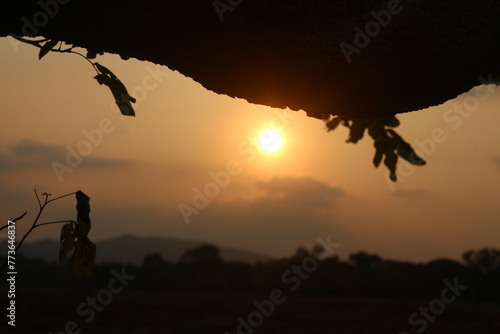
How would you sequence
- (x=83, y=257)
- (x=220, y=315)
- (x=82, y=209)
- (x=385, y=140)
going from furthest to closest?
(x=220, y=315)
(x=385, y=140)
(x=83, y=257)
(x=82, y=209)

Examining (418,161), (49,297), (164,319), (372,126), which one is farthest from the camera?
(49,297)

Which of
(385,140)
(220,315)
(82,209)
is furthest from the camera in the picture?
(220,315)

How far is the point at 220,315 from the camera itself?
53.8 ft

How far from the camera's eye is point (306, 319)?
16.4 meters

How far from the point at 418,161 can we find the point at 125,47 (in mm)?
3149

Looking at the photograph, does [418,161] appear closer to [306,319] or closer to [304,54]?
[304,54]

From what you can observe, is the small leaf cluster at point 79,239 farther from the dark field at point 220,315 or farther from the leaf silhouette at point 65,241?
the dark field at point 220,315

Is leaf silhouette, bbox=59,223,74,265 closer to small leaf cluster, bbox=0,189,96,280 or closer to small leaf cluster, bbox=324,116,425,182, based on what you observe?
small leaf cluster, bbox=0,189,96,280

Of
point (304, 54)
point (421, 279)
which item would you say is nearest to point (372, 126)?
point (304, 54)

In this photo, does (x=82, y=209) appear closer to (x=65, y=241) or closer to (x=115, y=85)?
(x=65, y=241)

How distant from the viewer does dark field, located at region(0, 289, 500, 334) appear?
566 inches

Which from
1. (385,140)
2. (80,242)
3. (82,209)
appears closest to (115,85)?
(82,209)

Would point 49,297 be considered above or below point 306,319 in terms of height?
above

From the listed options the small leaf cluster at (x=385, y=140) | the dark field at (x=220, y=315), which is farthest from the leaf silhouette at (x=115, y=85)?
the dark field at (x=220, y=315)
